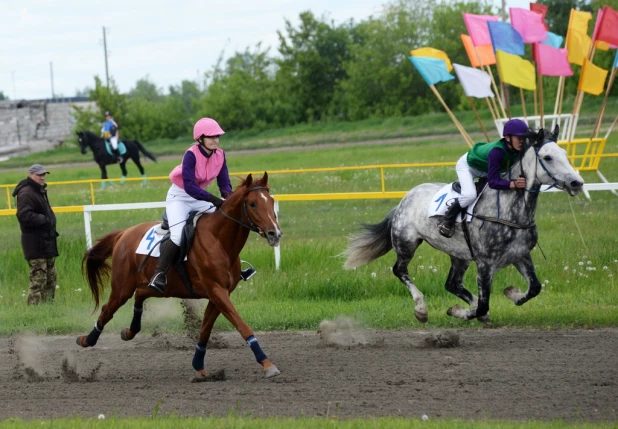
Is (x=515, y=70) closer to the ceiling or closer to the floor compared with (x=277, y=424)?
closer to the ceiling

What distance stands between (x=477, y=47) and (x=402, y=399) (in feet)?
42.1

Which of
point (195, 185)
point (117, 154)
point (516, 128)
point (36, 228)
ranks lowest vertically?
point (117, 154)

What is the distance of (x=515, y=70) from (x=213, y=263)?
1002 cm

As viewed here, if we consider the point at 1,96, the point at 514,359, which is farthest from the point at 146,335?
the point at 1,96

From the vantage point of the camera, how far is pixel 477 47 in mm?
18312

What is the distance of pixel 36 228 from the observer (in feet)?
39.8

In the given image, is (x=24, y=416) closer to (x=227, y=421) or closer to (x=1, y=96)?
(x=227, y=421)

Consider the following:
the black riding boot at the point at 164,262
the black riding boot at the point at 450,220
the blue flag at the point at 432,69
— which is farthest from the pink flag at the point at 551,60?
the black riding boot at the point at 164,262

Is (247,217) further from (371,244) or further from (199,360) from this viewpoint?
(371,244)

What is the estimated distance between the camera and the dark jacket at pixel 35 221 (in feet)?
39.2

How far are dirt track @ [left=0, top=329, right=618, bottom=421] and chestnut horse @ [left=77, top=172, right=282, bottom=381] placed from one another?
441 millimetres

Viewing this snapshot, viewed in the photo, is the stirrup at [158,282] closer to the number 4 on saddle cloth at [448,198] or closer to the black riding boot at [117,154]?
the number 4 on saddle cloth at [448,198]

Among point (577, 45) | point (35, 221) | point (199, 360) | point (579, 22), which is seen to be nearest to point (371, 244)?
point (199, 360)

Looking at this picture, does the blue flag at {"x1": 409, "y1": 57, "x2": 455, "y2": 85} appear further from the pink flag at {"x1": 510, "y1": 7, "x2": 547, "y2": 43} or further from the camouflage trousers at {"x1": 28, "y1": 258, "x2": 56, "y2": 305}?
the camouflage trousers at {"x1": 28, "y1": 258, "x2": 56, "y2": 305}
